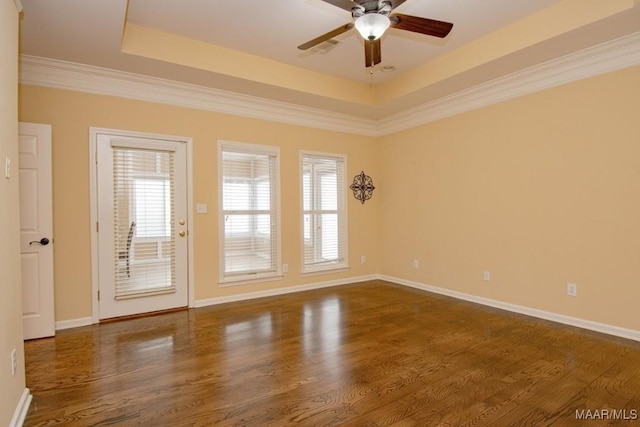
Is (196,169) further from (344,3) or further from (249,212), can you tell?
(344,3)

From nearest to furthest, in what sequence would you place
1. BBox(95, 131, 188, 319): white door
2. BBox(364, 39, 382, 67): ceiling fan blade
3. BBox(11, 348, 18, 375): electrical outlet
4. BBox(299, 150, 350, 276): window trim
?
BBox(11, 348, 18, 375): electrical outlet → BBox(364, 39, 382, 67): ceiling fan blade → BBox(95, 131, 188, 319): white door → BBox(299, 150, 350, 276): window trim

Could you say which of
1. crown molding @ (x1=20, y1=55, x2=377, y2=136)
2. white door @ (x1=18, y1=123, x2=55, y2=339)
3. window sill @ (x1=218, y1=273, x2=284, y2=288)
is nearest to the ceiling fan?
crown molding @ (x1=20, y1=55, x2=377, y2=136)

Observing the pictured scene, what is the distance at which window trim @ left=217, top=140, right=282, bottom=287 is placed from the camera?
458cm

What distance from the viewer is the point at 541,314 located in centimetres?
388

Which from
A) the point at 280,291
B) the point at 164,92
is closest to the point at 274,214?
the point at 280,291

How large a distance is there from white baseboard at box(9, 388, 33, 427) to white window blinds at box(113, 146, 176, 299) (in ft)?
5.83

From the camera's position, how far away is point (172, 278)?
425 centimetres

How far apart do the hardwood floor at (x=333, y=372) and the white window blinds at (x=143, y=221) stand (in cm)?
44

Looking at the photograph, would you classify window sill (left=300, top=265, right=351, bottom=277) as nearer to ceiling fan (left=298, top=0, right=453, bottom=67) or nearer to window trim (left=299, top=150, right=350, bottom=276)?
window trim (left=299, top=150, right=350, bottom=276)

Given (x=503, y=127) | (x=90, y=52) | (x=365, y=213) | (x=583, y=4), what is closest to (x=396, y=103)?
(x=503, y=127)

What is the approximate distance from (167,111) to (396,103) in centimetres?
299

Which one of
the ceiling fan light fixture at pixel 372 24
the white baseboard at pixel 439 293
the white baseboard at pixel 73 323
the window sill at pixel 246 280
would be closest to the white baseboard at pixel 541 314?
the white baseboard at pixel 439 293

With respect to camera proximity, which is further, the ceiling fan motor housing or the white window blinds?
the white window blinds

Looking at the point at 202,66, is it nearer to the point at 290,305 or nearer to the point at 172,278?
the point at 172,278
